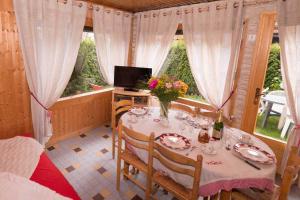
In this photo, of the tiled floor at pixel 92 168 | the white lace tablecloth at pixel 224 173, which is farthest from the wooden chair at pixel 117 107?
the white lace tablecloth at pixel 224 173

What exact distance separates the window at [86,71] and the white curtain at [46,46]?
0.52 meters

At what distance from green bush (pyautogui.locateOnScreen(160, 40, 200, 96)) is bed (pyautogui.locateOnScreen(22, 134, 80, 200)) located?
107 inches

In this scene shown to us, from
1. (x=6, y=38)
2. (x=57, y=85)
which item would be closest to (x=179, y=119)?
(x=57, y=85)

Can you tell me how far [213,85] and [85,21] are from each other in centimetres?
242

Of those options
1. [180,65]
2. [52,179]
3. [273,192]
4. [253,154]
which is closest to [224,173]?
[253,154]

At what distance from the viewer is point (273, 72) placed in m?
2.83

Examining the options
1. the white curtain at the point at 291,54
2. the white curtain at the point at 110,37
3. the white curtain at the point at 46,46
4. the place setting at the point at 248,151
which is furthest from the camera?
the white curtain at the point at 110,37

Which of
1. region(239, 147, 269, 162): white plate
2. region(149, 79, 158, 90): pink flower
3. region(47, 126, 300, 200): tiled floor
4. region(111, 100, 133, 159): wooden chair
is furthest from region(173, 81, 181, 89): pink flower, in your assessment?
region(47, 126, 300, 200): tiled floor

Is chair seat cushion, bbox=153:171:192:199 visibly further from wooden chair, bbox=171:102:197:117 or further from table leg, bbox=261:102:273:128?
table leg, bbox=261:102:273:128

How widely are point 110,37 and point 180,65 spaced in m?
1.49

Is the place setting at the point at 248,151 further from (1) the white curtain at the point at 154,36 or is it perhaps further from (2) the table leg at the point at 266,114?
(1) the white curtain at the point at 154,36

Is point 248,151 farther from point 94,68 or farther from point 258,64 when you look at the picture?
point 94,68

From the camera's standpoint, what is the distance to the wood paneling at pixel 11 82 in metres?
2.37

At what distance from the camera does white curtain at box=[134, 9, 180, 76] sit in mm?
3535
